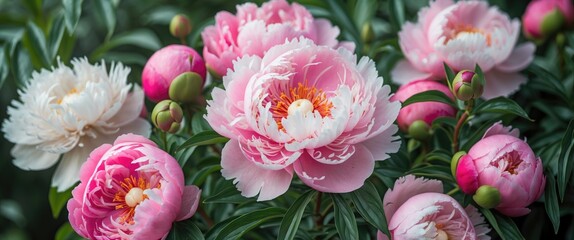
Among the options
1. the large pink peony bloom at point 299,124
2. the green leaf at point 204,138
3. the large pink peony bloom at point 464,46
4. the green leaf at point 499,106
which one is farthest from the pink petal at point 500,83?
the green leaf at point 204,138

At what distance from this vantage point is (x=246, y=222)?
0.71m

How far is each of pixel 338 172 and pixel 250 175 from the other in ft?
0.29

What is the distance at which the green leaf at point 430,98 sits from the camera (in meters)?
0.74

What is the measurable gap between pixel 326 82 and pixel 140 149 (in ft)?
0.68

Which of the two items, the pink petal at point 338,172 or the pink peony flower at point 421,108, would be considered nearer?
the pink petal at point 338,172

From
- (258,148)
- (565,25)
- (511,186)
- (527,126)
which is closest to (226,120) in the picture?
(258,148)

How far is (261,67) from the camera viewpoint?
27.4 inches

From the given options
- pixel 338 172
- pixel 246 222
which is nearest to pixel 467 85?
pixel 338 172

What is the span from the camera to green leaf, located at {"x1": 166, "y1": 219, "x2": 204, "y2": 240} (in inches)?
27.5

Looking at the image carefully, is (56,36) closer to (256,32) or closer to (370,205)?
(256,32)

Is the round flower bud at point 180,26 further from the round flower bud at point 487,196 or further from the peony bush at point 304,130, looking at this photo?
the round flower bud at point 487,196

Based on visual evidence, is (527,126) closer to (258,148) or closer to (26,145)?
(258,148)

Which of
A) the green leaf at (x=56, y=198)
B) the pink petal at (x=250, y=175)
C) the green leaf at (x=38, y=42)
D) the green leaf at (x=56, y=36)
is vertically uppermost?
the pink petal at (x=250, y=175)

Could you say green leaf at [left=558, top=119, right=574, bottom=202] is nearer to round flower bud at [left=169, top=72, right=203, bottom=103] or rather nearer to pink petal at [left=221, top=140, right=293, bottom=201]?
pink petal at [left=221, top=140, right=293, bottom=201]
